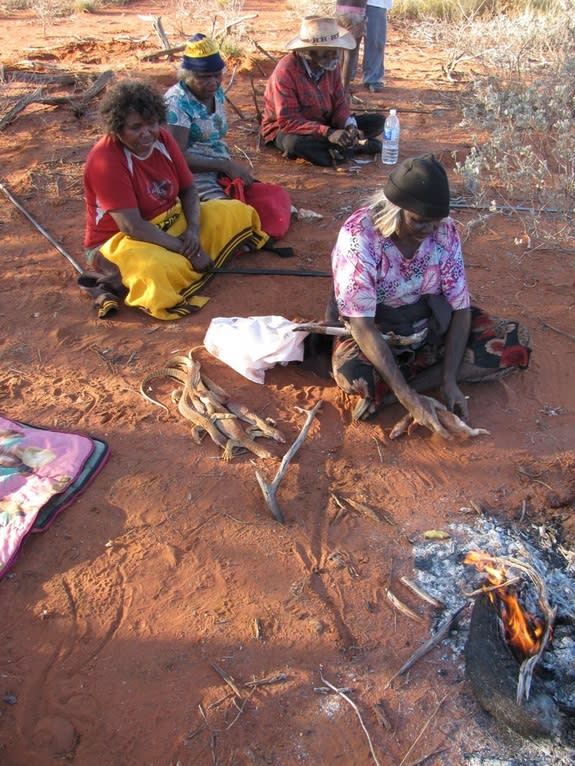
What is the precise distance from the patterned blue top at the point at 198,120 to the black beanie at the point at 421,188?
2.28m

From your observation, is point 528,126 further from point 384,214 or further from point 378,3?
point 384,214

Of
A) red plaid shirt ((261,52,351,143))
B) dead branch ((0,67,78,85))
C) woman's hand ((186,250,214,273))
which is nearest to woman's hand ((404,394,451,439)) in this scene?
woman's hand ((186,250,214,273))

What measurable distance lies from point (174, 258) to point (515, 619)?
2.66 metres

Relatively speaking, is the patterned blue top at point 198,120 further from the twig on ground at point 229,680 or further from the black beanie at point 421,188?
the twig on ground at point 229,680

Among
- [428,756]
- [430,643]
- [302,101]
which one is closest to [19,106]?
[302,101]

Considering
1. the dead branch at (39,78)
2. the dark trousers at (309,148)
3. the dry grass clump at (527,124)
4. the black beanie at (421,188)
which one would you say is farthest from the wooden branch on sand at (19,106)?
the black beanie at (421,188)

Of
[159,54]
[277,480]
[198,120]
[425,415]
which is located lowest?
[277,480]

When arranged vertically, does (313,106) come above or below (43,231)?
above

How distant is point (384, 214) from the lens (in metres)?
2.90

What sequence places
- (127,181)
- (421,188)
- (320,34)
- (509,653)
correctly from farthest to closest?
(320,34) < (127,181) < (421,188) < (509,653)

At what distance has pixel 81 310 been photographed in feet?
13.7

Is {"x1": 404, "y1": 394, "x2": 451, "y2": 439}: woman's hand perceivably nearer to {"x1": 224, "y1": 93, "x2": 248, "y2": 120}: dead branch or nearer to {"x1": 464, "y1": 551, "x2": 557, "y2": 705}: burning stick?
{"x1": 464, "y1": 551, "x2": 557, "y2": 705}: burning stick

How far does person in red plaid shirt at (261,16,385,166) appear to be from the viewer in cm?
538

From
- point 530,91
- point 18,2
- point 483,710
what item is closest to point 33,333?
point 483,710
